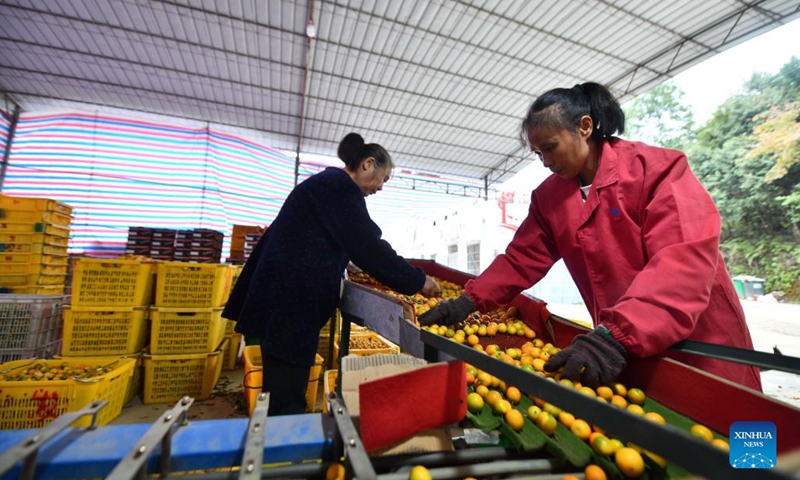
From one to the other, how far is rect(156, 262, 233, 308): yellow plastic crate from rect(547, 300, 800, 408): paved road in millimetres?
6146

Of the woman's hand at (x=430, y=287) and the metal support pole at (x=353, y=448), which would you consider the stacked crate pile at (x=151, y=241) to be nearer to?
the woman's hand at (x=430, y=287)

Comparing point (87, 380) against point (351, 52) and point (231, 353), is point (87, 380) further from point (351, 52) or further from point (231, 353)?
point (351, 52)

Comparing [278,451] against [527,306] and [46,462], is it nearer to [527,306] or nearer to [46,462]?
[46,462]

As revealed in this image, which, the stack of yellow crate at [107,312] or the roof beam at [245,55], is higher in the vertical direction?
the roof beam at [245,55]

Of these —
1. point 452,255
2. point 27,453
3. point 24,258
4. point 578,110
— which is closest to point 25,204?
point 24,258

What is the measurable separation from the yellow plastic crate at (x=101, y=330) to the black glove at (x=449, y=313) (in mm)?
3641

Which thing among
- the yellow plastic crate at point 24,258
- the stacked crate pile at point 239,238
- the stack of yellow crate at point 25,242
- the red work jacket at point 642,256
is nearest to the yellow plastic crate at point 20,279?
the stack of yellow crate at point 25,242

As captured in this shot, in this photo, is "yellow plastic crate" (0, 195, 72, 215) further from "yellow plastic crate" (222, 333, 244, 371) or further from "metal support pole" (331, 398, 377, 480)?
"metal support pole" (331, 398, 377, 480)

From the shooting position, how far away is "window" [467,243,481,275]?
1242 centimetres

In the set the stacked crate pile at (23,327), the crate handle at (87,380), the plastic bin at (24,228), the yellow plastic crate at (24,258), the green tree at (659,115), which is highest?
the green tree at (659,115)

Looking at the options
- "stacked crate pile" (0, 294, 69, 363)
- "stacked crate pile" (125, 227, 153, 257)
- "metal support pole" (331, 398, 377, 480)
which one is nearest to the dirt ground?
"stacked crate pile" (0, 294, 69, 363)

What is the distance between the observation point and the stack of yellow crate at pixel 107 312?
337cm

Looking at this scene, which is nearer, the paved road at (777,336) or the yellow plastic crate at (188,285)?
the yellow plastic crate at (188,285)

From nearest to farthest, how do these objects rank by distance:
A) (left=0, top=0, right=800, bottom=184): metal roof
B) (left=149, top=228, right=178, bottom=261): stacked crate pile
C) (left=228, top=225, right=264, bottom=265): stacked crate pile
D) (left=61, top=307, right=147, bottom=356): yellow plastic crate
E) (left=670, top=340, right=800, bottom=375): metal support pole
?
1. (left=670, top=340, right=800, bottom=375): metal support pole
2. (left=61, top=307, right=147, bottom=356): yellow plastic crate
3. (left=0, top=0, right=800, bottom=184): metal roof
4. (left=149, top=228, right=178, bottom=261): stacked crate pile
5. (left=228, top=225, right=264, bottom=265): stacked crate pile
